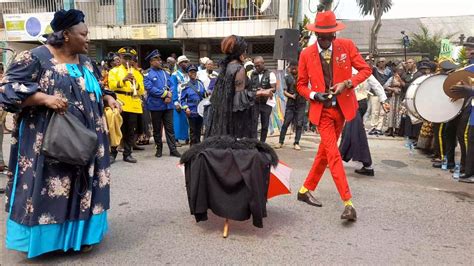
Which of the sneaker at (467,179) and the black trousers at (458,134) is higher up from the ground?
the black trousers at (458,134)

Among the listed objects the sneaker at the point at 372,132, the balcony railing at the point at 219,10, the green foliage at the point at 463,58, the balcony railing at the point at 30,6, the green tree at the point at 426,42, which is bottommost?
the sneaker at the point at 372,132

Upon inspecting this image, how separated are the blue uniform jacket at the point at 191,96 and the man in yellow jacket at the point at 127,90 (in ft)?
3.20

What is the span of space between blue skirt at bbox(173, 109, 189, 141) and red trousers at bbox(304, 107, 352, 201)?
4.98 meters

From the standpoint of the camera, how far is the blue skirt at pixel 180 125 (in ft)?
29.8

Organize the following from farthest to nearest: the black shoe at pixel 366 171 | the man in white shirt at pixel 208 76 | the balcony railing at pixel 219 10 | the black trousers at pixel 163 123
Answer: the balcony railing at pixel 219 10
the man in white shirt at pixel 208 76
the black trousers at pixel 163 123
the black shoe at pixel 366 171

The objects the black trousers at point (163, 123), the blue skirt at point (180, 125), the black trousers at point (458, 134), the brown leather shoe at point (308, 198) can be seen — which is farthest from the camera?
the blue skirt at point (180, 125)

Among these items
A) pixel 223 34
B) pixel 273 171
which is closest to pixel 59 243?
pixel 273 171

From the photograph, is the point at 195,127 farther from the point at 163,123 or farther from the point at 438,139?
the point at 438,139

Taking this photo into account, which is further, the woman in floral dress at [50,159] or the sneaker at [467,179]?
the sneaker at [467,179]

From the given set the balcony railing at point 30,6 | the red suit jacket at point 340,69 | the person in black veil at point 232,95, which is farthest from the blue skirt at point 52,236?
the balcony railing at point 30,6

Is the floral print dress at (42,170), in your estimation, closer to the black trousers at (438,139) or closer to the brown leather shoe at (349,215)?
the brown leather shoe at (349,215)

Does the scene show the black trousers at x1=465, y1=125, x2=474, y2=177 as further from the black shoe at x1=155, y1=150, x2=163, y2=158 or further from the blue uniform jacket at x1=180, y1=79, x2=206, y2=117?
the black shoe at x1=155, y1=150, x2=163, y2=158

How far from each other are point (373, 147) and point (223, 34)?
28.7ft

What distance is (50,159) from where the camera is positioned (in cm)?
292
